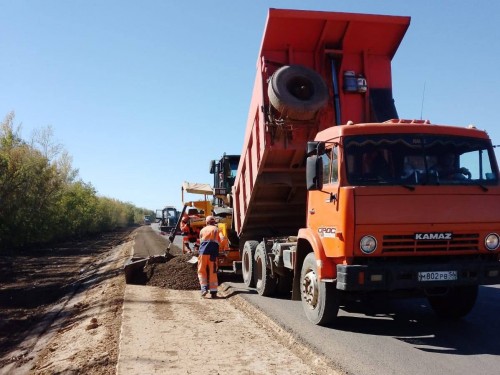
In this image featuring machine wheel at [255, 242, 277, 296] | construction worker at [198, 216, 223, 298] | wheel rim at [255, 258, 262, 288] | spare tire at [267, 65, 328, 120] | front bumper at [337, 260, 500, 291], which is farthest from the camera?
construction worker at [198, 216, 223, 298]

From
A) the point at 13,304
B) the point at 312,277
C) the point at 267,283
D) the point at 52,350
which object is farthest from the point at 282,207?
the point at 13,304

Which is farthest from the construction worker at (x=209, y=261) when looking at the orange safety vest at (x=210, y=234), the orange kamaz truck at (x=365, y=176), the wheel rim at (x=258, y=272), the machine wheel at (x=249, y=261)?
the orange kamaz truck at (x=365, y=176)

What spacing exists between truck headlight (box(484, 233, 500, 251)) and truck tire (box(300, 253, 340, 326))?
1921 millimetres

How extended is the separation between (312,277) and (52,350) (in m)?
3.92

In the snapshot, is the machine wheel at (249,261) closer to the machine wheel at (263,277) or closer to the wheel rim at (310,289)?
the machine wheel at (263,277)

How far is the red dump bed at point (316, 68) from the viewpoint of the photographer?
8.12 metres

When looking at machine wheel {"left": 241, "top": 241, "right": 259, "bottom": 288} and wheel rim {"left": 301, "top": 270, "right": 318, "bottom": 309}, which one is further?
machine wheel {"left": 241, "top": 241, "right": 259, "bottom": 288}

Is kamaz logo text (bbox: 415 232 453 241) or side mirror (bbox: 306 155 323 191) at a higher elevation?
side mirror (bbox: 306 155 323 191)

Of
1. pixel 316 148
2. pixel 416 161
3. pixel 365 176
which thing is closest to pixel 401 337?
pixel 365 176

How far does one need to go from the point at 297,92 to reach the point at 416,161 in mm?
2571

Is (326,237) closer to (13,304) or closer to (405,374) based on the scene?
(405,374)

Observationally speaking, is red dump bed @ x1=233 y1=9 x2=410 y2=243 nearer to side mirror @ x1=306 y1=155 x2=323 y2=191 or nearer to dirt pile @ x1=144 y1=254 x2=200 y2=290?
side mirror @ x1=306 y1=155 x2=323 y2=191

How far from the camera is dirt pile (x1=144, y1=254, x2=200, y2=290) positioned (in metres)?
11.1

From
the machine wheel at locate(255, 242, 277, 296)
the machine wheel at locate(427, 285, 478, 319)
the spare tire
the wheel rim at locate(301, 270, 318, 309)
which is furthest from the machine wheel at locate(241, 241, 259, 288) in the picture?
the machine wheel at locate(427, 285, 478, 319)
